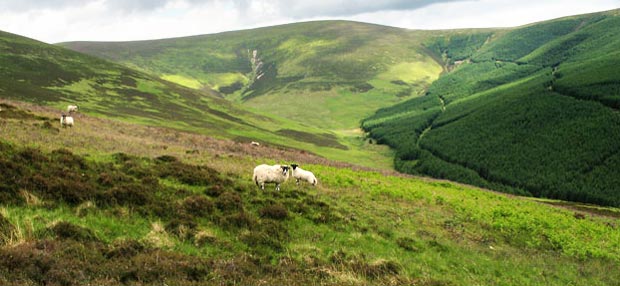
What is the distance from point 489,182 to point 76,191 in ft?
248

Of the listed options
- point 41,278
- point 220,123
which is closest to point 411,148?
point 220,123

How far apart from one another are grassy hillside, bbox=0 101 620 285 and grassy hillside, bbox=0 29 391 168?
47.7 m

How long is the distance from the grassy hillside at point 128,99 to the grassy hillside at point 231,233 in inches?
1878

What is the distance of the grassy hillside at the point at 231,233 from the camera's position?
9898 mm

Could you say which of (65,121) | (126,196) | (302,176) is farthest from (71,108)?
(126,196)

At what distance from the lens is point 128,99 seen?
3487 inches

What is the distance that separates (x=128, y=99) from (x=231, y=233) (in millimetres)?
86682

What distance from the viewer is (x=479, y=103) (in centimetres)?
11825

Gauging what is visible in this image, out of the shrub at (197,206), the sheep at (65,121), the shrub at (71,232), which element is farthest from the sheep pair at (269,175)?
the sheep at (65,121)

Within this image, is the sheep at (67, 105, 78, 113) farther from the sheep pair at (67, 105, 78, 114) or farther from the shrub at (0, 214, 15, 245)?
the shrub at (0, 214, 15, 245)

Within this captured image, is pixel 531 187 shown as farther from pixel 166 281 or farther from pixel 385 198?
pixel 166 281

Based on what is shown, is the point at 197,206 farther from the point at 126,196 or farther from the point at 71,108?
the point at 71,108

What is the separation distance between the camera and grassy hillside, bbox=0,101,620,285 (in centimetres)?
990

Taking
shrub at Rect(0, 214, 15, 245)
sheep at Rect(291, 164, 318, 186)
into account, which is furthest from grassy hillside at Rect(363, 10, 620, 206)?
shrub at Rect(0, 214, 15, 245)
